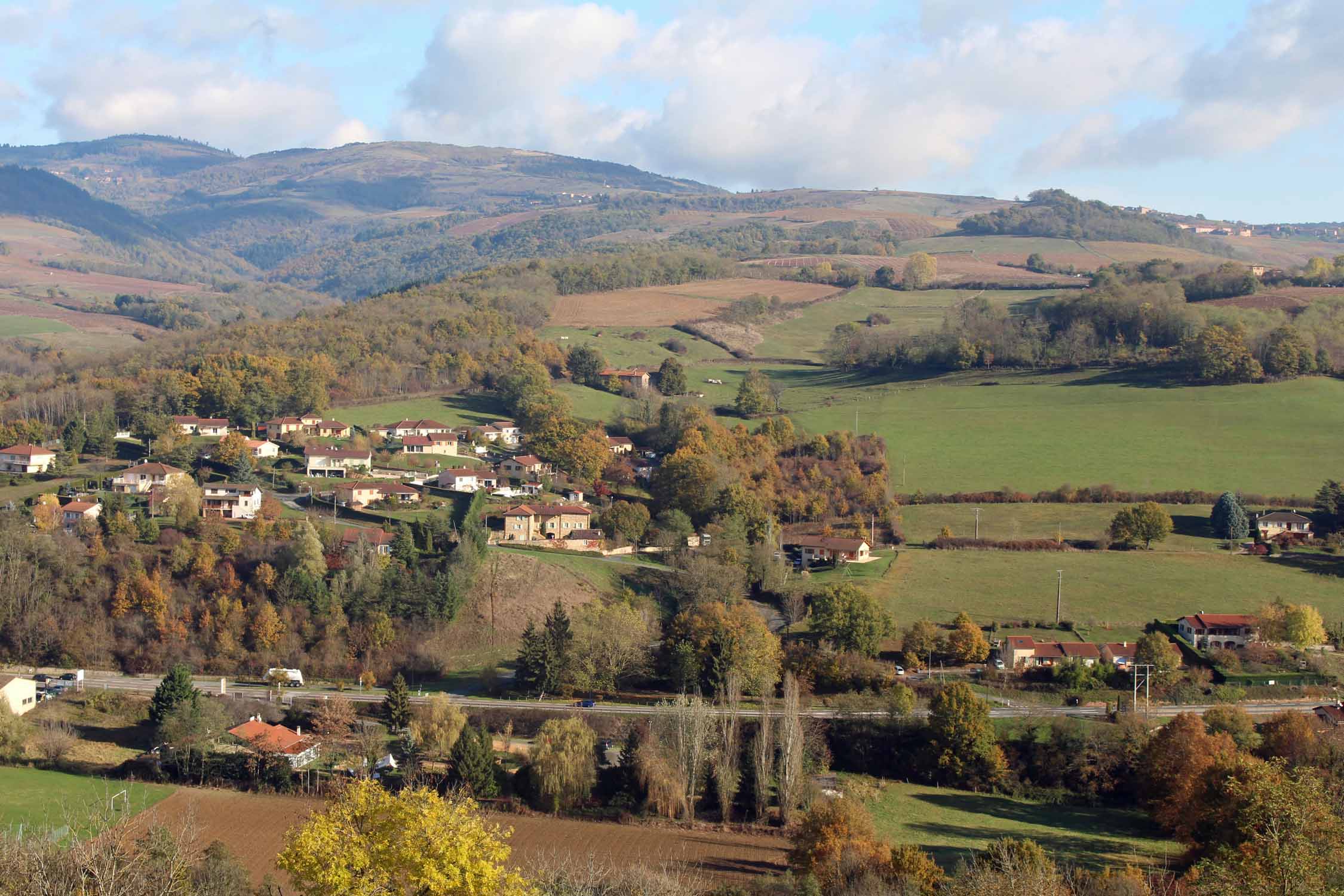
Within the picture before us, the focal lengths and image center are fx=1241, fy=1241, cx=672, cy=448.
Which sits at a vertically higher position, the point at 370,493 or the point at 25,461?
the point at 25,461

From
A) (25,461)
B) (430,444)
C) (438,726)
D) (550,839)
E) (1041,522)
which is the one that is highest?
(430,444)

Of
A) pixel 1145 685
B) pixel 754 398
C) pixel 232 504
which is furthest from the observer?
pixel 754 398

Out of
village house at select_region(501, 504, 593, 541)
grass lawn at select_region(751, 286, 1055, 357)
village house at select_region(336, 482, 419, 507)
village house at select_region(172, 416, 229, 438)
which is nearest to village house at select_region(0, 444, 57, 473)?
village house at select_region(172, 416, 229, 438)

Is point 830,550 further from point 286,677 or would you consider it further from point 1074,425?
point 1074,425

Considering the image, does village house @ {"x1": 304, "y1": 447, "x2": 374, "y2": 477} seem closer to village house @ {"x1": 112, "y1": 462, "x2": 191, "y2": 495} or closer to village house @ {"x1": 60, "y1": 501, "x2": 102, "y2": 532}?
village house @ {"x1": 112, "y1": 462, "x2": 191, "y2": 495}

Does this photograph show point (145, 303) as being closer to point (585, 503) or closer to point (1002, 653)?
point (585, 503)

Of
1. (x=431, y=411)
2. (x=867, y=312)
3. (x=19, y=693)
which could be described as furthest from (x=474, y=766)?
(x=867, y=312)

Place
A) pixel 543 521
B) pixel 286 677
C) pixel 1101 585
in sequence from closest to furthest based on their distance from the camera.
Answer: pixel 286 677
pixel 1101 585
pixel 543 521
